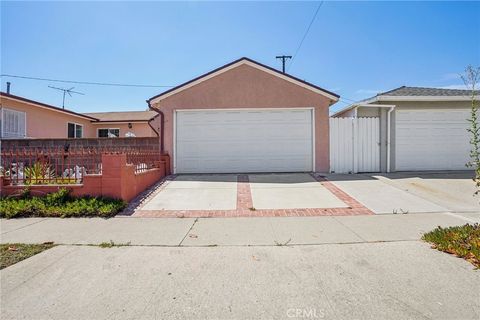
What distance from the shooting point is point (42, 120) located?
48.7ft

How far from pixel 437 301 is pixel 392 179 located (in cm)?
728

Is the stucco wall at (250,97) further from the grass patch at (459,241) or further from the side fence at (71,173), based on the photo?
the grass patch at (459,241)

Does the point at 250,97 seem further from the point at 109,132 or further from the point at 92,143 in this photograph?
the point at 109,132

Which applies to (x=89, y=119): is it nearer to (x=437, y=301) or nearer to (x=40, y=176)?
(x=40, y=176)

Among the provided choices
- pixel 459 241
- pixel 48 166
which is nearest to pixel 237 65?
pixel 48 166

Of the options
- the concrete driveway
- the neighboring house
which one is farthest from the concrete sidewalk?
the neighboring house

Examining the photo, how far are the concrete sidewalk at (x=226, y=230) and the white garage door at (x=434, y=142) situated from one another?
5676 mm

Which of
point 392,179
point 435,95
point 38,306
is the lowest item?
point 38,306

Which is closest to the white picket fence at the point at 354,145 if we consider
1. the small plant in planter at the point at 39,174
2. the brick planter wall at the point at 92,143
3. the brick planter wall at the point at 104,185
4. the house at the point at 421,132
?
the house at the point at 421,132

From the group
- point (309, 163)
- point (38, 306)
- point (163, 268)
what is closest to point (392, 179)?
point (309, 163)

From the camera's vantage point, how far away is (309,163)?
34.0 ft

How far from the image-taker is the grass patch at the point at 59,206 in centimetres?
581

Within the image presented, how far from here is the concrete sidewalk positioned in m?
4.41

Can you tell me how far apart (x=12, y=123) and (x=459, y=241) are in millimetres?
17012
